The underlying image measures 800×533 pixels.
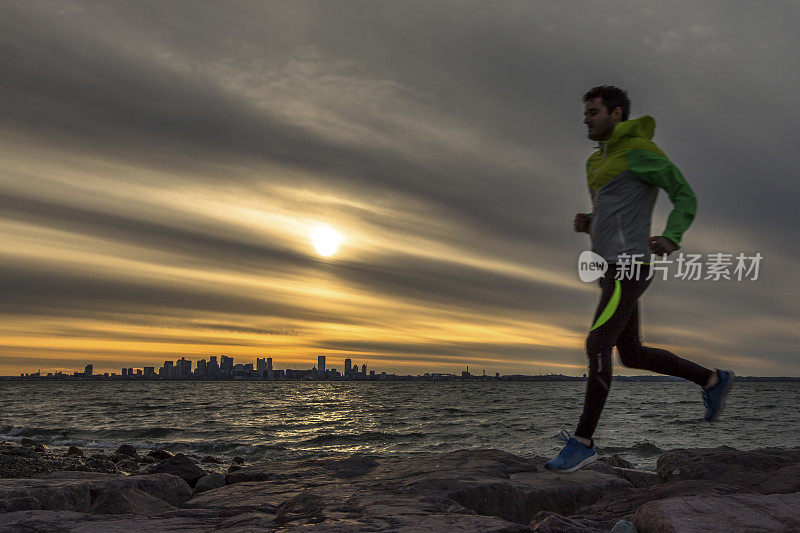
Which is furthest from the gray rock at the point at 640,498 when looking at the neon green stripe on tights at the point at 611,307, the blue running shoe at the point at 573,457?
the neon green stripe on tights at the point at 611,307

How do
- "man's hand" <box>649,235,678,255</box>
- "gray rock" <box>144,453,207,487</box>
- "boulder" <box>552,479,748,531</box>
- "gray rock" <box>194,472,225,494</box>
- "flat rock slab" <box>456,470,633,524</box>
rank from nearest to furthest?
1. "boulder" <box>552,479,748,531</box>
2. "man's hand" <box>649,235,678,255</box>
3. "flat rock slab" <box>456,470,633,524</box>
4. "gray rock" <box>194,472,225,494</box>
5. "gray rock" <box>144,453,207,487</box>

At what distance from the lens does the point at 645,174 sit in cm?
315

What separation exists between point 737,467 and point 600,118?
2766 millimetres

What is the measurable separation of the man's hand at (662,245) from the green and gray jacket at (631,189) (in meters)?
0.17

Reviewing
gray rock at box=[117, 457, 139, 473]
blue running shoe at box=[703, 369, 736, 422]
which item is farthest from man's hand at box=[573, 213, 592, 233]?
gray rock at box=[117, 457, 139, 473]

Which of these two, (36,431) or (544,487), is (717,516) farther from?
(36,431)

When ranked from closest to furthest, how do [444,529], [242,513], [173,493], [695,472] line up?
[444,529] → [242,513] → [695,472] → [173,493]

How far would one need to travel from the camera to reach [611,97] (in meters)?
3.36

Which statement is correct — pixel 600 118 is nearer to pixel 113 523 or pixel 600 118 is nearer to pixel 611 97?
pixel 611 97

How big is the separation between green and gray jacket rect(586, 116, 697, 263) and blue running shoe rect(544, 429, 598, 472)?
1168mm

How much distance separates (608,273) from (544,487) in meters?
1.39

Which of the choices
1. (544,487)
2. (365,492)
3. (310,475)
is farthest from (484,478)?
(310,475)

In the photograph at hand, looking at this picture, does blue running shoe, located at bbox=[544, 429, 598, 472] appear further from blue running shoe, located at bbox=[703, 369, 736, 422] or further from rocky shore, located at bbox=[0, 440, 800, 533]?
blue running shoe, located at bbox=[703, 369, 736, 422]

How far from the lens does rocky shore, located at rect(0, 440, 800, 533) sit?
7.32 feet
